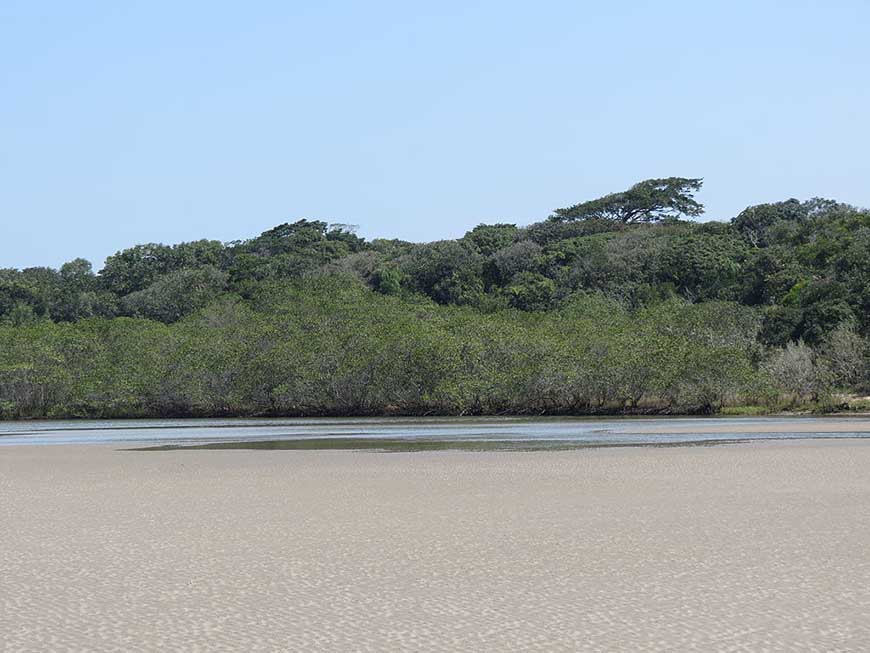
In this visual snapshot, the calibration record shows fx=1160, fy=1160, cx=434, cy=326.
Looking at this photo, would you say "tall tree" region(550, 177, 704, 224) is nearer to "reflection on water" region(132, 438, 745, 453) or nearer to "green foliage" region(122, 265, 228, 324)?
"green foliage" region(122, 265, 228, 324)

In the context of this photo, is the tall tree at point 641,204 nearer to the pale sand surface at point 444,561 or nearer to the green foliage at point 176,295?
the green foliage at point 176,295

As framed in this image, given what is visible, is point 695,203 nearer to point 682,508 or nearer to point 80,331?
point 80,331

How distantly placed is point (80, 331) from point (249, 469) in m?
52.8

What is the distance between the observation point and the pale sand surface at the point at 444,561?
Answer: 9.11 m

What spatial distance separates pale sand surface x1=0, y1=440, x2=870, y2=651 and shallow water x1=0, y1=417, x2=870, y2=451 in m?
9.98

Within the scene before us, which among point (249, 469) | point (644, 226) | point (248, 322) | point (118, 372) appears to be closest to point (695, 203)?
point (644, 226)

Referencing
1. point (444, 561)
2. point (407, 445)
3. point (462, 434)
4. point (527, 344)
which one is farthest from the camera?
point (527, 344)

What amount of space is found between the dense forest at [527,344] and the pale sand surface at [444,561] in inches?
1342

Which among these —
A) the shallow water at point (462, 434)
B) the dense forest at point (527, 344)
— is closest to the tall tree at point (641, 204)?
the dense forest at point (527, 344)

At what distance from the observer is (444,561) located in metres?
12.1

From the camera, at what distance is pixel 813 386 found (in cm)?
5425

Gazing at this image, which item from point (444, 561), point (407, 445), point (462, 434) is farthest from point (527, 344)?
point (444, 561)

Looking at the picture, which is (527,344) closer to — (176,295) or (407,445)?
(407,445)

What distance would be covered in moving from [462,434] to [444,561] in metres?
25.5
